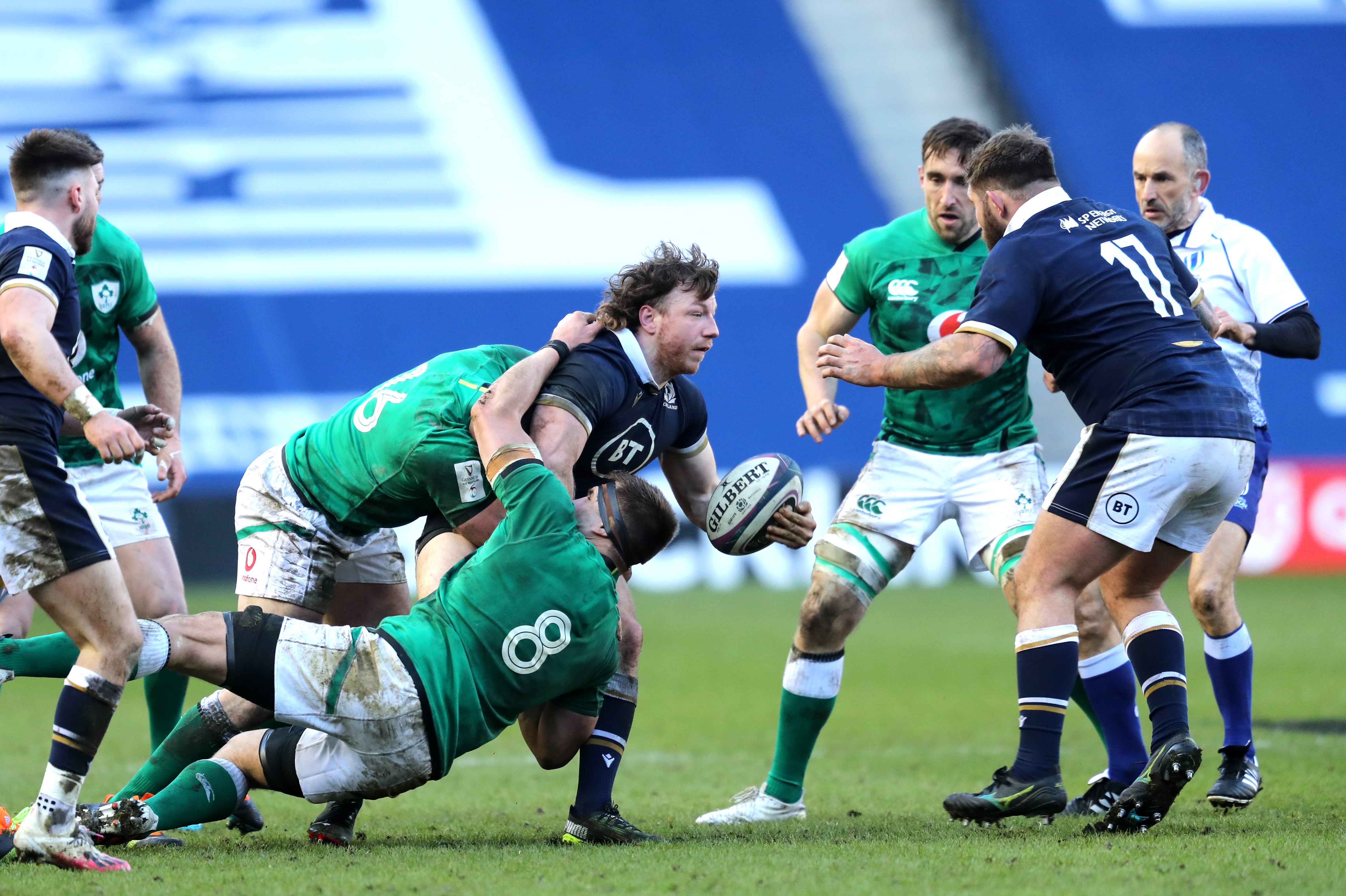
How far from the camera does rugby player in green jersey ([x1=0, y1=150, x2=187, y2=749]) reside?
6000 mm

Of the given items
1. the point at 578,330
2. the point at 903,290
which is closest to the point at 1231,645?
the point at 903,290

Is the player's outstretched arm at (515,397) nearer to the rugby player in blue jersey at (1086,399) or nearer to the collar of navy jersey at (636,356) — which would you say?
the collar of navy jersey at (636,356)

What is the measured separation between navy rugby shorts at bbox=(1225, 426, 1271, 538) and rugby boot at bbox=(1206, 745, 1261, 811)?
0.93m

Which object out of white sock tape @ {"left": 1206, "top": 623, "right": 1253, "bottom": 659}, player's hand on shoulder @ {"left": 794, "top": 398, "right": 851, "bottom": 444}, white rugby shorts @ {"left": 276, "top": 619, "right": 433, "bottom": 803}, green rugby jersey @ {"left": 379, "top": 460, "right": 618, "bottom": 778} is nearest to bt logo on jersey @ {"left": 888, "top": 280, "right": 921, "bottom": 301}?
player's hand on shoulder @ {"left": 794, "top": 398, "right": 851, "bottom": 444}

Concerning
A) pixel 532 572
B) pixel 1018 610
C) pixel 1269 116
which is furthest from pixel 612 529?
pixel 1269 116

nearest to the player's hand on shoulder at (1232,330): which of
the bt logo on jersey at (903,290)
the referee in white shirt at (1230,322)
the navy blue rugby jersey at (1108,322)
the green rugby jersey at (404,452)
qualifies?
the referee in white shirt at (1230,322)

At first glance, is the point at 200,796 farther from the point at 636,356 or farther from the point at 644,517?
the point at 636,356

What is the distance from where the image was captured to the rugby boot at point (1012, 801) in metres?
4.85

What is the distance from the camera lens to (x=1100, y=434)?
5.03 m

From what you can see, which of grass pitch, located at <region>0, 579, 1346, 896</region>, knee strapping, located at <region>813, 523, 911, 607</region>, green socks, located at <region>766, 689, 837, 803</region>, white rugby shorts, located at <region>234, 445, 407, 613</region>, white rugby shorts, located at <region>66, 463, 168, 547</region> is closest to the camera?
grass pitch, located at <region>0, 579, 1346, 896</region>

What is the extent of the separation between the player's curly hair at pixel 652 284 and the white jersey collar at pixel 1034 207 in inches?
42.3

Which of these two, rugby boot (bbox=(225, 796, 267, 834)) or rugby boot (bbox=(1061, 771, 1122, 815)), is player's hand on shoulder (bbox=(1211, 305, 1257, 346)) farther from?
rugby boot (bbox=(225, 796, 267, 834))

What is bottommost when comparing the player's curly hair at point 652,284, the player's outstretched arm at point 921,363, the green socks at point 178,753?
the green socks at point 178,753

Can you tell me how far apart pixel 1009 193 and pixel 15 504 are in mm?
3502
